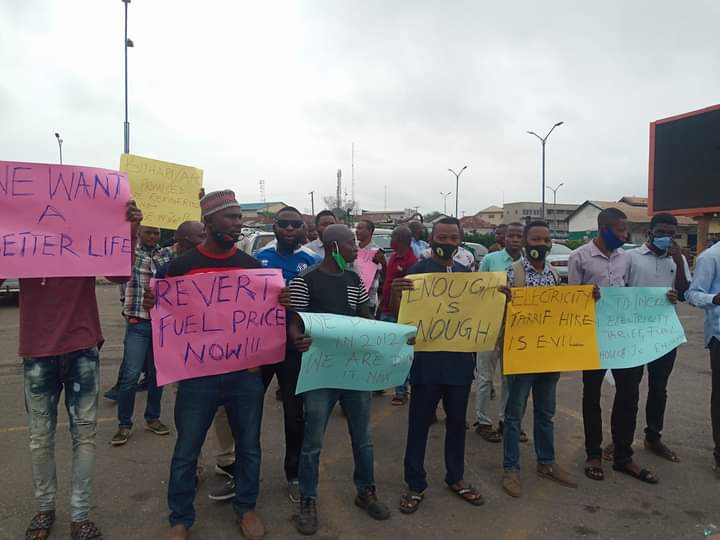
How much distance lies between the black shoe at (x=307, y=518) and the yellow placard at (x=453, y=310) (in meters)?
1.22

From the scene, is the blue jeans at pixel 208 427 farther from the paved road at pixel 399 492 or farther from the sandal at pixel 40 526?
the sandal at pixel 40 526

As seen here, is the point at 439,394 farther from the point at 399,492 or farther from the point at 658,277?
the point at 658,277

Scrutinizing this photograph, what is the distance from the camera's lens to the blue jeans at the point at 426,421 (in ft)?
11.8

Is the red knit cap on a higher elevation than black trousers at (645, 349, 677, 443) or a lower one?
higher

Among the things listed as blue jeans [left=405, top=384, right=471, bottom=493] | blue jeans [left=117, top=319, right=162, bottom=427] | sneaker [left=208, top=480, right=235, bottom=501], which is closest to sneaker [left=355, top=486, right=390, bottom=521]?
blue jeans [left=405, top=384, right=471, bottom=493]

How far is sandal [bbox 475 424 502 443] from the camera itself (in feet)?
15.7

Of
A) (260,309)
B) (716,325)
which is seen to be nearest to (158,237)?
(260,309)

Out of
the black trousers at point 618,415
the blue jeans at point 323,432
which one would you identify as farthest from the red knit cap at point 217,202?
the black trousers at point 618,415

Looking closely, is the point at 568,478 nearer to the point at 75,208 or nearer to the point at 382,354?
the point at 382,354

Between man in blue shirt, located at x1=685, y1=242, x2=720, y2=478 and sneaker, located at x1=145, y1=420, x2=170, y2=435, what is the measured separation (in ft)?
15.4

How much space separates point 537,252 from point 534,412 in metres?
1.24

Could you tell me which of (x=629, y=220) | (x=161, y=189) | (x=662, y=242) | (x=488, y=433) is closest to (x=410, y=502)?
(x=488, y=433)

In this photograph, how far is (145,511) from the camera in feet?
11.3

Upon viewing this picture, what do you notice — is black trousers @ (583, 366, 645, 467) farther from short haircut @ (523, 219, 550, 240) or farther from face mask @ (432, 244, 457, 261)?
face mask @ (432, 244, 457, 261)
